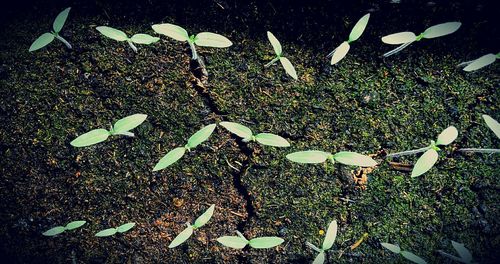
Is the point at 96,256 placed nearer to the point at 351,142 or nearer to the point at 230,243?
the point at 230,243

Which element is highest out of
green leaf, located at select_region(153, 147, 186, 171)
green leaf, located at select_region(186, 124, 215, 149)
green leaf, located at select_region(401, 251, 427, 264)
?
green leaf, located at select_region(186, 124, 215, 149)

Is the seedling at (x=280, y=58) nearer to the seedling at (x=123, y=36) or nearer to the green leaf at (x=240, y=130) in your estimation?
the green leaf at (x=240, y=130)

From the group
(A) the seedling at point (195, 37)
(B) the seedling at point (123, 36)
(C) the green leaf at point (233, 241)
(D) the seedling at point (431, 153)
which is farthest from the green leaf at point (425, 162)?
(B) the seedling at point (123, 36)

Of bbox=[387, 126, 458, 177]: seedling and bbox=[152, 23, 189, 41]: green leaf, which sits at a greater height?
bbox=[152, 23, 189, 41]: green leaf

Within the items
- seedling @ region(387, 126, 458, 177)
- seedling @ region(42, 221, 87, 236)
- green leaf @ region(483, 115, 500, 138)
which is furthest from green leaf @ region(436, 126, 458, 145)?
seedling @ region(42, 221, 87, 236)

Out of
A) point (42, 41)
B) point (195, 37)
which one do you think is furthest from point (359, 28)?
point (42, 41)

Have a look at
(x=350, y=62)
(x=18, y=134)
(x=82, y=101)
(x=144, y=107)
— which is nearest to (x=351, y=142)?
(x=350, y=62)

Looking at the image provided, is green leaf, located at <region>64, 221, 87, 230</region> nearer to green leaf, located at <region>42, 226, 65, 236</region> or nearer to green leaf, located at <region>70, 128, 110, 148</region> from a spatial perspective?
green leaf, located at <region>42, 226, 65, 236</region>
